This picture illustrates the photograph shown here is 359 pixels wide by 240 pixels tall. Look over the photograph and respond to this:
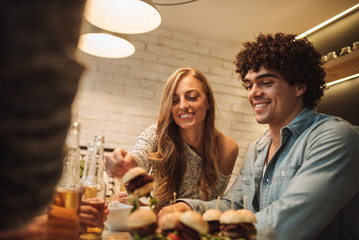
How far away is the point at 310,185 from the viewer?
1.19 m

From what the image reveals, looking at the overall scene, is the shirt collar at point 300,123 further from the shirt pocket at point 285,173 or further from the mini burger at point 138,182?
the mini burger at point 138,182

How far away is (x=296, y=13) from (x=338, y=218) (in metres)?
3.20

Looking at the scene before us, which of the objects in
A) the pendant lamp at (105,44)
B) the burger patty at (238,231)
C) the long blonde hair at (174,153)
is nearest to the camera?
the burger patty at (238,231)

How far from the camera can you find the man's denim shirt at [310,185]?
115 cm

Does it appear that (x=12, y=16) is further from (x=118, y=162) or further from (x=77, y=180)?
(x=118, y=162)

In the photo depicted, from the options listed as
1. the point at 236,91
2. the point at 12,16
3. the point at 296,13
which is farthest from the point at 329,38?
the point at 12,16

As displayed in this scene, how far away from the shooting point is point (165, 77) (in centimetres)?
446

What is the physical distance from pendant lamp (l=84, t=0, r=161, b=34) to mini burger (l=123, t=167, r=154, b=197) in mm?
1164

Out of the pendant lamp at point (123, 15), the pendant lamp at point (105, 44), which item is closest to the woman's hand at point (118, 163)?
the pendant lamp at point (123, 15)

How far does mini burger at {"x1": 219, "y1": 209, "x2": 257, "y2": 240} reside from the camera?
36.8 inches

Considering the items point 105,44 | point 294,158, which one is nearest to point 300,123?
point 294,158

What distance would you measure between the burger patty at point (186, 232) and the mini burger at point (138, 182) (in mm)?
190

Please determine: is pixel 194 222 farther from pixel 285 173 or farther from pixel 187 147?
pixel 187 147

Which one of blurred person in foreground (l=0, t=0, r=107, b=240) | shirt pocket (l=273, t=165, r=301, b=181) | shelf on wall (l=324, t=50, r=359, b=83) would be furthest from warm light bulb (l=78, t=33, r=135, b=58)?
shelf on wall (l=324, t=50, r=359, b=83)
